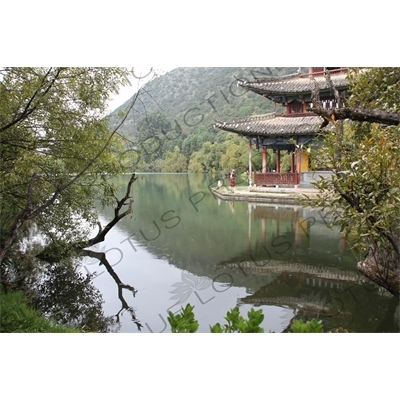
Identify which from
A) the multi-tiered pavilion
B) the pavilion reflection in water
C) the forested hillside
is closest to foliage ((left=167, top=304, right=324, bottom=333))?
the pavilion reflection in water

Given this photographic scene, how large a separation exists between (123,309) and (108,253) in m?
2.27

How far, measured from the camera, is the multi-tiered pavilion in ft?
41.1

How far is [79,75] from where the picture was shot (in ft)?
12.3

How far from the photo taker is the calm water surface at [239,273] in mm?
4000

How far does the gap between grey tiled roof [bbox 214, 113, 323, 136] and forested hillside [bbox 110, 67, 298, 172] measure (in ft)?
2.18

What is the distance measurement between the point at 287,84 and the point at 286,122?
122cm

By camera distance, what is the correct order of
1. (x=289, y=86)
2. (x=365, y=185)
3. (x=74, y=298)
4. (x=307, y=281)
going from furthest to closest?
(x=289, y=86) → (x=307, y=281) → (x=74, y=298) → (x=365, y=185)

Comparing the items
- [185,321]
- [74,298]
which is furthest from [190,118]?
[185,321]

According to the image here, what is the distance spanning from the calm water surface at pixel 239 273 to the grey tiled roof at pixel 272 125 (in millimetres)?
4090

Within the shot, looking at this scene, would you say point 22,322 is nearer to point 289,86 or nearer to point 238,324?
point 238,324

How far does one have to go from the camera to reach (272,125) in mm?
13320

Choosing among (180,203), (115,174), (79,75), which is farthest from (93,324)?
(180,203)

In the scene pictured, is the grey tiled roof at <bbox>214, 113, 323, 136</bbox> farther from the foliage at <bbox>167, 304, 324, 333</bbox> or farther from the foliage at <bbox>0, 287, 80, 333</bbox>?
the foliage at <bbox>167, 304, 324, 333</bbox>

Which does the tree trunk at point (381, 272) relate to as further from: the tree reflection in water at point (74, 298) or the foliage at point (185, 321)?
the tree reflection in water at point (74, 298)
